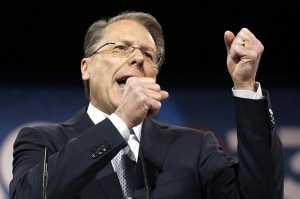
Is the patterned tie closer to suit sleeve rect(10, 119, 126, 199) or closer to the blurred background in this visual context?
suit sleeve rect(10, 119, 126, 199)

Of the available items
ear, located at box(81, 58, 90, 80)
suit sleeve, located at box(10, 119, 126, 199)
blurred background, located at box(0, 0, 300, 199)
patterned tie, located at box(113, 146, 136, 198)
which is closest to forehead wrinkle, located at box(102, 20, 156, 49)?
ear, located at box(81, 58, 90, 80)

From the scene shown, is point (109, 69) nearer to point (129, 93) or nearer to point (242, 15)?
point (129, 93)

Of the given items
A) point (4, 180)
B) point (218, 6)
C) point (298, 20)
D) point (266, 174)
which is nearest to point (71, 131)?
point (266, 174)

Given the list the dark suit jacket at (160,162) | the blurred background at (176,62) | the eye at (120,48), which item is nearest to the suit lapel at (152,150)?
the dark suit jacket at (160,162)

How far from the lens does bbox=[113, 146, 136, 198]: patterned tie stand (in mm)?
1718

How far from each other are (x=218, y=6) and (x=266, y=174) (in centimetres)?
140

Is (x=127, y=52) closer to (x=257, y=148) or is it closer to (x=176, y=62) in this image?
(x=257, y=148)

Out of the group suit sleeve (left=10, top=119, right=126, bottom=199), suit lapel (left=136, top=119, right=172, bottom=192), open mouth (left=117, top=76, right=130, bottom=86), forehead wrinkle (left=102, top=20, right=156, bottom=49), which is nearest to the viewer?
suit sleeve (left=10, top=119, right=126, bottom=199)

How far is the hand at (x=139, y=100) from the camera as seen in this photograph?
→ 1519 millimetres

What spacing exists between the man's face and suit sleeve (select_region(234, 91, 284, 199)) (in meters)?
0.36

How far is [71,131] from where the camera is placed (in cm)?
187

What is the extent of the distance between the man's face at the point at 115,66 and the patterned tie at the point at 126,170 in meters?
0.18

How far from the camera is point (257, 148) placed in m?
1.62

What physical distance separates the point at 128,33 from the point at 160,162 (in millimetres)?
459
